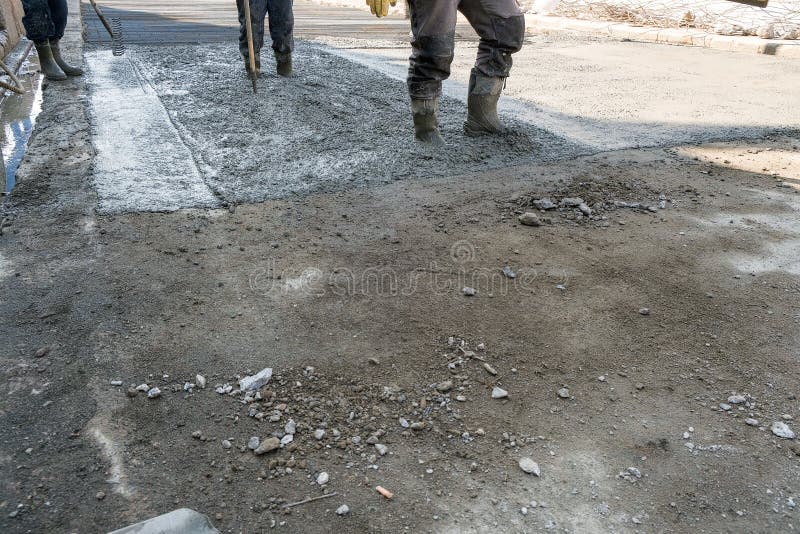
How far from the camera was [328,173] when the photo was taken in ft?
10.1

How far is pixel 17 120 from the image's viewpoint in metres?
3.91

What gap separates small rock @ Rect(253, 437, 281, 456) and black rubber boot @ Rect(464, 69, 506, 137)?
2.55m

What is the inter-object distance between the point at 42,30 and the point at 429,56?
3.27 m

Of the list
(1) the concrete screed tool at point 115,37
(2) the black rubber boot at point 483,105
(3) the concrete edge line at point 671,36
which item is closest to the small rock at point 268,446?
(2) the black rubber boot at point 483,105

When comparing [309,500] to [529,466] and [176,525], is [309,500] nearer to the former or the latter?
[176,525]

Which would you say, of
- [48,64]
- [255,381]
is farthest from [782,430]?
[48,64]

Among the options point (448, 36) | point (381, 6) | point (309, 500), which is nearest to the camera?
point (309, 500)

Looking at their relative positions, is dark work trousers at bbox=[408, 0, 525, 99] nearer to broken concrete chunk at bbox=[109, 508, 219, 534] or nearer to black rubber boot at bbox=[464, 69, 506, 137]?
black rubber boot at bbox=[464, 69, 506, 137]

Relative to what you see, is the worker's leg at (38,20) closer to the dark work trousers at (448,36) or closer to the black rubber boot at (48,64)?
the black rubber boot at (48,64)

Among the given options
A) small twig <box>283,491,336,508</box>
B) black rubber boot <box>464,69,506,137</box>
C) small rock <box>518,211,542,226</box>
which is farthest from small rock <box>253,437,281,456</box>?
black rubber boot <box>464,69,506,137</box>

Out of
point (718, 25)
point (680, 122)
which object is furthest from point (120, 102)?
point (718, 25)

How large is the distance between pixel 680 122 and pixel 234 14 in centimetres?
810

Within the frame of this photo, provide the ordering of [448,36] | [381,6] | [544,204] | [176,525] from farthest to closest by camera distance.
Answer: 1. [381,6]
2. [448,36]
3. [544,204]
4. [176,525]

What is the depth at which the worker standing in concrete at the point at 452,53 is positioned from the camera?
10.7ft
